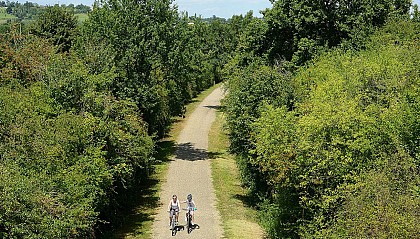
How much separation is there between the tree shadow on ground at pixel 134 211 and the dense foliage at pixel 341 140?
5821 millimetres

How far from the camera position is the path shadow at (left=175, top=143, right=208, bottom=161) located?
38.5 m

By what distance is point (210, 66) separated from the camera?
7662 centimetres

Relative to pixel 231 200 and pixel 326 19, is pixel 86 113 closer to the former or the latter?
pixel 231 200

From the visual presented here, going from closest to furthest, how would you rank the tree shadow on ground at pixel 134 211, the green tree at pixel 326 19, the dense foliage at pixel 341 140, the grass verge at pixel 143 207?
the dense foliage at pixel 341 140 → the grass verge at pixel 143 207 → the tree shadow on ground at pixel 134 211 → the green tree at pixel 326 19

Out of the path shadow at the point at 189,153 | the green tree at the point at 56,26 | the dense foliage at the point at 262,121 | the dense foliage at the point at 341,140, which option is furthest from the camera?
the green tree at the point at 56,26

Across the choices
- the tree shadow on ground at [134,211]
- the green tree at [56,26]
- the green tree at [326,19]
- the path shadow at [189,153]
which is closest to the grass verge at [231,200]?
the path shadow at [189,153]

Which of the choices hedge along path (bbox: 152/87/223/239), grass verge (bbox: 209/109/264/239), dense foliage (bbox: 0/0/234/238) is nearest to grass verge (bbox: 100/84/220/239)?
hedge along path (bbox: 152/87/223/239)

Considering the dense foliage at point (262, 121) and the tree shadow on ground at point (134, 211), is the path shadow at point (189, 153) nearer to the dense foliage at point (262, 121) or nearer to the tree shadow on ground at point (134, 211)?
the dense foliage at point (262, 121)

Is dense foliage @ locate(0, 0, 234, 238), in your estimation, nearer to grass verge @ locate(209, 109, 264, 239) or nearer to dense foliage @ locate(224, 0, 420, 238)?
grass verge @ locate(209, 109, 264, 239)

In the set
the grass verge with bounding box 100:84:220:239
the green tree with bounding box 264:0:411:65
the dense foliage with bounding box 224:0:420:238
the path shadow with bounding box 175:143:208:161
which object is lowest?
the grass verge with bounding box 100:84:220:239

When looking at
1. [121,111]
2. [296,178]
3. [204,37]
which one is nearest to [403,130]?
[296,178]

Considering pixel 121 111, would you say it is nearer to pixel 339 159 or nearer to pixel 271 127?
pixel 271 127

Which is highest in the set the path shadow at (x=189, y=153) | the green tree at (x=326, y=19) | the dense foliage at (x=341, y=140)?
the green tree at (x=326, y=19)

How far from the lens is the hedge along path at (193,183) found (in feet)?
76.9
